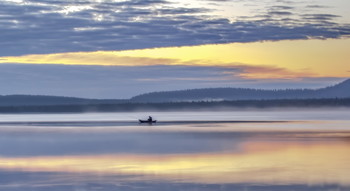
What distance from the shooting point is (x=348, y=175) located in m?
21.1

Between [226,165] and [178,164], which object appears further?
[178,164]

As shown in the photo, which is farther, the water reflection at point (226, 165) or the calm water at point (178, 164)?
the water reflection at point (226, 165)

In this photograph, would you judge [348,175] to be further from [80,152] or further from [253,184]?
[80,152]

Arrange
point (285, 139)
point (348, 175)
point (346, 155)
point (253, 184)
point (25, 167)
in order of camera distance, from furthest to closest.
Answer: point (285, 139)
point (346, 155)
point (25, 167)
point (348, 175)
point (253, 184)

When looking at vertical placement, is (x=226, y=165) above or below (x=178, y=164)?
below

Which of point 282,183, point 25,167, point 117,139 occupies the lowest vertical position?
point 282,183

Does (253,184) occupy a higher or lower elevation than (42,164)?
lower

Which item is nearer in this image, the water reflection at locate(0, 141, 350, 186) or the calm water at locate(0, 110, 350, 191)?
the calm water at locate(0, 110, 350, 191)

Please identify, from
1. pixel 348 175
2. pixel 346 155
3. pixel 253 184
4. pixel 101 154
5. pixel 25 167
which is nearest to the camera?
pixel 253 184

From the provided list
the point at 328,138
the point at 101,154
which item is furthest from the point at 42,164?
the point at 328,138

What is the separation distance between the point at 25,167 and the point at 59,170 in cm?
186

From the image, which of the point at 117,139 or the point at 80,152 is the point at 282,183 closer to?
the point at 80,152

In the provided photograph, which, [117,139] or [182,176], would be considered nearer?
[182,176]

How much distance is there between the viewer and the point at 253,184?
64.8 ft
